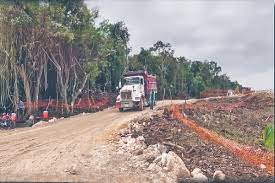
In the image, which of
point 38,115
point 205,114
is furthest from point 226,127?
point 38,115

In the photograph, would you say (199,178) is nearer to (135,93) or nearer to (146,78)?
(135,93)

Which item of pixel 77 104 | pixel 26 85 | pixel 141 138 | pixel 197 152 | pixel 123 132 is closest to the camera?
pixel 197 152

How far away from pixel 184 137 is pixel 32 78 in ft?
63.0

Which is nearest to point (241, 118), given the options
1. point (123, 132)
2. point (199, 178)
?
point (123, 132)

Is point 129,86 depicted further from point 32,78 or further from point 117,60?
point 117,60

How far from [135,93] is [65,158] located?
49.1 feet

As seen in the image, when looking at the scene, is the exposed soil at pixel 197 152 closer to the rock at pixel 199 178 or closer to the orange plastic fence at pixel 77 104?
the rock at pixel 199 178

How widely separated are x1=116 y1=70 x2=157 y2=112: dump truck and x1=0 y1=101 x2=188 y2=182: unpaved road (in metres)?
8.99

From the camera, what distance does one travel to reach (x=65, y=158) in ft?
51.5

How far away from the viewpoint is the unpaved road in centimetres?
1389

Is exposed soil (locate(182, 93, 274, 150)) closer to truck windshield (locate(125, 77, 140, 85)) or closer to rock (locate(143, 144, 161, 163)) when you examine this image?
truck windshield (locate(125, 77, 140, 85))

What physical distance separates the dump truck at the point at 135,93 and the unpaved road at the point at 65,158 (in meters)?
8.99

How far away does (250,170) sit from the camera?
1532cm

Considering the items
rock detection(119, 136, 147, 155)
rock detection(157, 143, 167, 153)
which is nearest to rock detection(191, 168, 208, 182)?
rock detection(157, 143, 167, 153)
